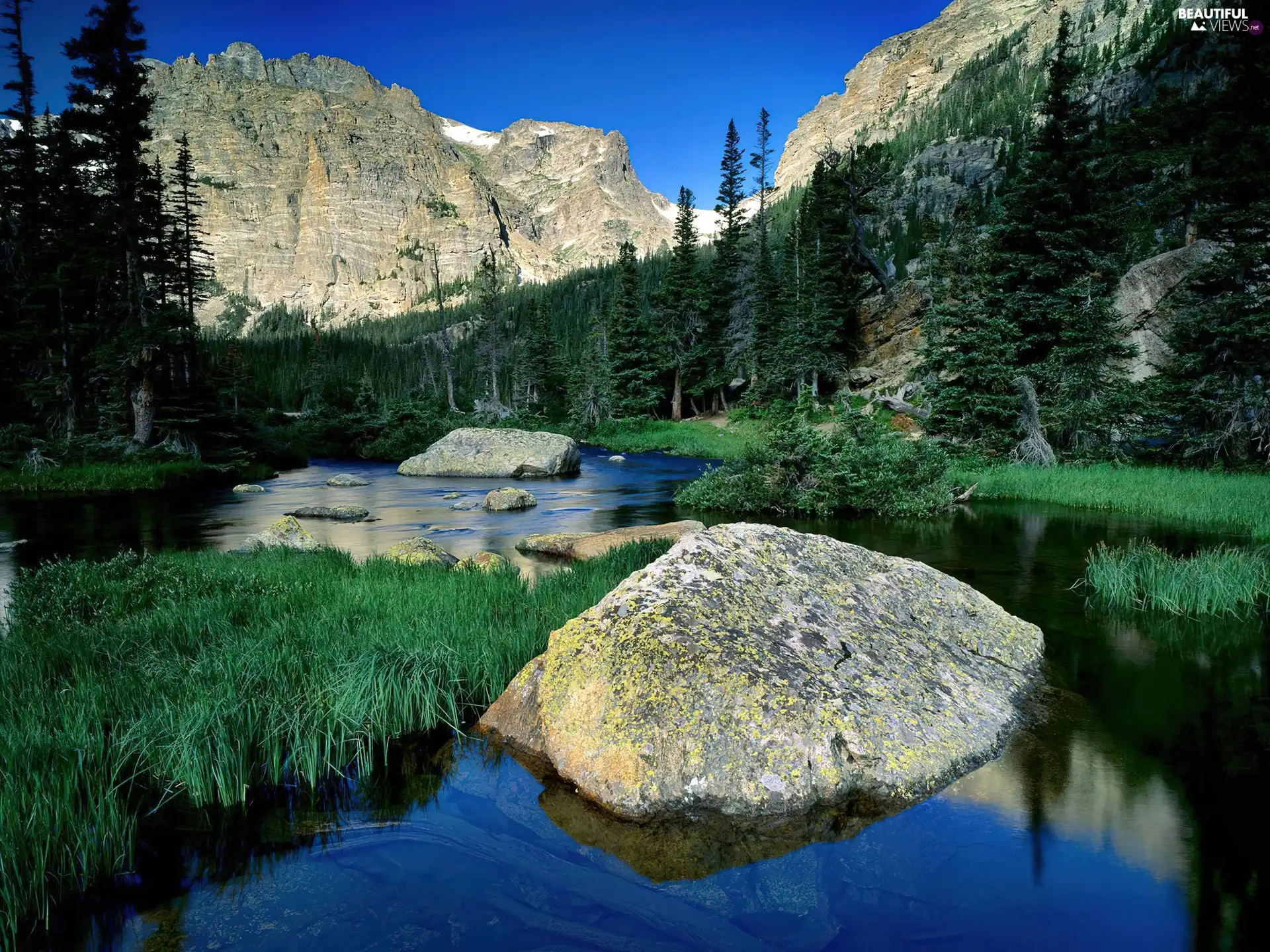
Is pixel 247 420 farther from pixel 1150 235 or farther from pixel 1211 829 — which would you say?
pixel 1150 235

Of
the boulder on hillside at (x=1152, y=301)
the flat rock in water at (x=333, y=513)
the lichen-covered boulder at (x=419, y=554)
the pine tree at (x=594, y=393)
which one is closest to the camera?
the lichen-covered boulder at (x=419, y=554)

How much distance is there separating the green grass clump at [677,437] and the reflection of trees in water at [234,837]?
28.2 meters

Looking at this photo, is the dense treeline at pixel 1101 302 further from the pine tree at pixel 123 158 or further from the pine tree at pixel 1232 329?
the pine tree at pixel 123 158

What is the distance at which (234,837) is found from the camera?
13.0 ft

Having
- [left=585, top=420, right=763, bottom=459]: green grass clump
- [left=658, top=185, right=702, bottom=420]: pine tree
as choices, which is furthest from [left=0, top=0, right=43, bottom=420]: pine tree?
[left=658, top=185, right=702, bottom=420]: pine tree

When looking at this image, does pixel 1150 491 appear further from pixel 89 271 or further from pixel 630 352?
pixel 630 352

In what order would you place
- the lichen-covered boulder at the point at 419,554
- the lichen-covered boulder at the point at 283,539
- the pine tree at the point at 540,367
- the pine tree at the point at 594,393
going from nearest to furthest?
the lichen-covered boulder at the point at 419,554 → the lichen-covered boulder at the point at 283,539 → the pine tree at the point at 594,393 → the pine tree at the point at 540,367

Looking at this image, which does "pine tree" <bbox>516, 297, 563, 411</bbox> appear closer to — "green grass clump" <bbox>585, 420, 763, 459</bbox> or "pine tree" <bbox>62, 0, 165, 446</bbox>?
"green grass clump" <bbox>585, 420, 763, 459</bbox>

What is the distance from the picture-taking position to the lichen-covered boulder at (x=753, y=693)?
4129mm

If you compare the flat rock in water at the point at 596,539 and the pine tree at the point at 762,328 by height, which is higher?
the pine tree at the point at 762,328

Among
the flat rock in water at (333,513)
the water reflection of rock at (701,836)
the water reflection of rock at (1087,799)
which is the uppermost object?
the flat rock in water at (333,513)

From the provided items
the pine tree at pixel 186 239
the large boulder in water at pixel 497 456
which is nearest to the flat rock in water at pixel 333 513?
the large boulder in water at pixel 497 456

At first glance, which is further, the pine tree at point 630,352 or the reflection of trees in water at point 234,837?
the pine tree at point 630,352

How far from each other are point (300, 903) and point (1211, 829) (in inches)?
202
